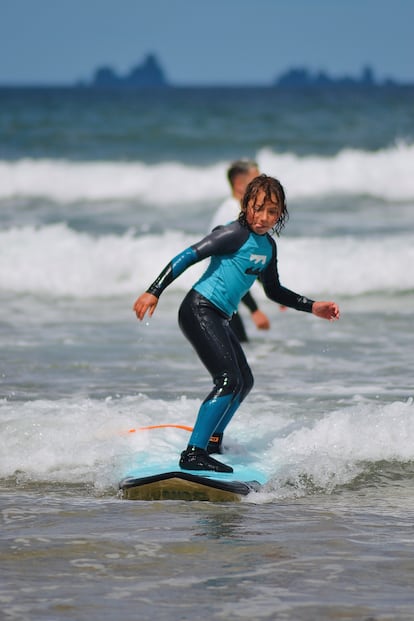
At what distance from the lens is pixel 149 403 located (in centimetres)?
717

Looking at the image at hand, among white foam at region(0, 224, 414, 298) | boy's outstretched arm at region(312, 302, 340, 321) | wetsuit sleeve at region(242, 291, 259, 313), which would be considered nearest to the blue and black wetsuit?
boy's outstretched arm at region(312, 302, 340, 321)

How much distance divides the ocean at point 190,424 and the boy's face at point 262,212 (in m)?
1.27

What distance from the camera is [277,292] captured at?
5723mm

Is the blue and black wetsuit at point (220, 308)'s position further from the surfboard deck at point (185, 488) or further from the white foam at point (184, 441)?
the white foam at point (184, 441)

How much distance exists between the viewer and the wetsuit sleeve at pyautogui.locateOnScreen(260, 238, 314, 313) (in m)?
5.64

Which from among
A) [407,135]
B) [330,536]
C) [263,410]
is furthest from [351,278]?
[407,135]

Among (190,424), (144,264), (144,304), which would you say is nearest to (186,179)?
(144,264)

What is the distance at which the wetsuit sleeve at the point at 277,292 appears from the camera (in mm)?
→ 5645

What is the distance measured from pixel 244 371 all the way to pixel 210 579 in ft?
5.30

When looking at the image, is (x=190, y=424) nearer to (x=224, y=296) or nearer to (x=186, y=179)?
(x=224, y=296)

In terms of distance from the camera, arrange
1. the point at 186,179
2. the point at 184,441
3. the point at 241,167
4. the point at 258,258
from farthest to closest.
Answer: the point at 186,179, the point at 241,167, the point at 184,441, the point at 258,258

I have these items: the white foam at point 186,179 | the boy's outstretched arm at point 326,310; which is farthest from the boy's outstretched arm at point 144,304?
the white foam at point 186,179

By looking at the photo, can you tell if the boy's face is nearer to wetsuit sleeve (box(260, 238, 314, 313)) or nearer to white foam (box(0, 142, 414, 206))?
wetsuit sleeve (box(260, 238, 314, 313))

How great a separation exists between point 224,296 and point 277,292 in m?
0.36
